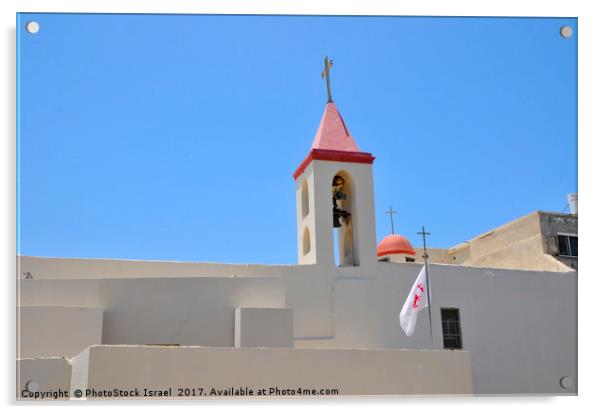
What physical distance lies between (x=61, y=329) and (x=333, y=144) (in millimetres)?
4717

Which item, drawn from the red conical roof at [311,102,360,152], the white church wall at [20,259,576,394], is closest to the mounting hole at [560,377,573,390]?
the white church wall at [20,259,576,394]

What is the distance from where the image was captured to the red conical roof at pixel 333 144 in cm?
1094

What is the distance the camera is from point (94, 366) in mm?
6457

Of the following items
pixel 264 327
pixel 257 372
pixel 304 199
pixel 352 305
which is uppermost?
pixel 304 199

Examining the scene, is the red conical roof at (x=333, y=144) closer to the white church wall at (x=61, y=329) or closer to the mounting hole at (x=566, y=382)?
the white church wall at (x=61, y=329)

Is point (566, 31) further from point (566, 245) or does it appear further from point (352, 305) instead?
point (566, 245)

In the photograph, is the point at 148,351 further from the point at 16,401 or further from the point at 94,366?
the point at 16,401

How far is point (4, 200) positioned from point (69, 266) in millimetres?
3774

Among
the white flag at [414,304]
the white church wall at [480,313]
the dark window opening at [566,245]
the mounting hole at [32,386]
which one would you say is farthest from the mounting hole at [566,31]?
the dark window opening at [566,245]

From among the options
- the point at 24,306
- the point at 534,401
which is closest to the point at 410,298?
the point at 534,401

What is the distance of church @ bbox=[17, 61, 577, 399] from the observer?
6.79 metres

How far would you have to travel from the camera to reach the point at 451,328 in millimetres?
10352

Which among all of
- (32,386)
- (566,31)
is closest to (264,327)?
(32,386)

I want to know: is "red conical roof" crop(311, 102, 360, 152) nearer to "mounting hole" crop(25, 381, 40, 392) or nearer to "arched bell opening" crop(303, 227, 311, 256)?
"arched bell opening" crop(303, 227, 311, 256)
